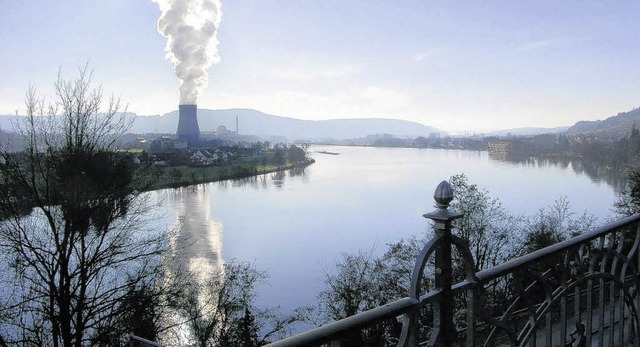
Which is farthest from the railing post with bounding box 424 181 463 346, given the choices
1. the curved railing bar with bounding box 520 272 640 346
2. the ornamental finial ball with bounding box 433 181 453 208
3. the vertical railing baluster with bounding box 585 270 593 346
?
the vertical railing baluster with bounding box 585 270 593 346

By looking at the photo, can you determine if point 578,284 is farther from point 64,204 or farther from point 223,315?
point 223,315

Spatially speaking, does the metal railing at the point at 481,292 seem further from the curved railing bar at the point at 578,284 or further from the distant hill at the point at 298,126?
the distant hill at the point at 298,126

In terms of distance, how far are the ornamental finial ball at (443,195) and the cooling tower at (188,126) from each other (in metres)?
58.5

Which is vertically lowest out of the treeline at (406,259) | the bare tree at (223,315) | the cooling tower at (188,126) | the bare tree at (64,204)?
the bare tree at (223,315)

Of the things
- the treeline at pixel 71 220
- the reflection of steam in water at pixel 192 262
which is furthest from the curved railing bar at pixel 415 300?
the reflection of steam in water at pixel 192 262

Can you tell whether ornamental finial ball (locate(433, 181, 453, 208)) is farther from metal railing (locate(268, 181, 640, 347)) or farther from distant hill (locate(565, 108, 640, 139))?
distant hill (locate(565, 108, 640, 139))

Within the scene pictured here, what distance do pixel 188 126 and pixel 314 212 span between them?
38986 millimetres

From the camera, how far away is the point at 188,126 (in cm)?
5953

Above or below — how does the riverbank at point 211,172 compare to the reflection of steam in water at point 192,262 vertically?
above

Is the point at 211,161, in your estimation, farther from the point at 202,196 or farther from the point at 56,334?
the point at 56,334

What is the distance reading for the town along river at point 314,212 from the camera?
1638 cm

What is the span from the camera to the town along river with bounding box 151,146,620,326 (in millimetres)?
16375

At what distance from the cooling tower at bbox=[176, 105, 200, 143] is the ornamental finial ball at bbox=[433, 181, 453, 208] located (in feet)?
192

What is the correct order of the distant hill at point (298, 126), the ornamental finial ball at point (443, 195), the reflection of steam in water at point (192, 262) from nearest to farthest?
the ornamental finial ball at point (443, 195), the reflection of steam in water at point (192, 262), the distant hill at point (298, 126)
